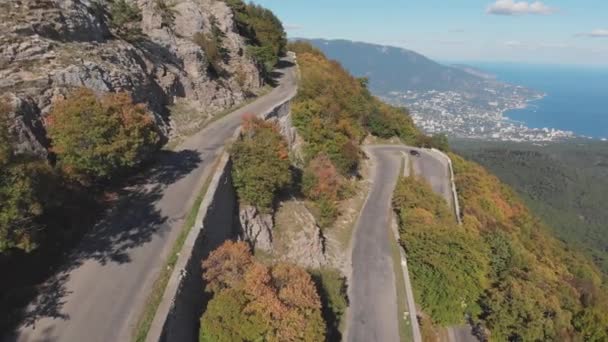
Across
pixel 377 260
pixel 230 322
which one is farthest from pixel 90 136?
pixel 377 260

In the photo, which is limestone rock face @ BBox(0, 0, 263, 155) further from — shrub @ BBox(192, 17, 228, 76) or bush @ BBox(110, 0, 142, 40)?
bush @ BBox(110, 0, 142, 40)

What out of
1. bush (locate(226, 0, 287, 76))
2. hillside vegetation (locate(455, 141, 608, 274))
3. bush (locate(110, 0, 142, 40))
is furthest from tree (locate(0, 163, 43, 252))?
hillside vegetation (locate(455, 141, 608, 274))

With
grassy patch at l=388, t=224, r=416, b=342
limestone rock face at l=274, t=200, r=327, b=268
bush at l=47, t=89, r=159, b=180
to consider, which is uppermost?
bush at l=47, t=89, r=159, b=180

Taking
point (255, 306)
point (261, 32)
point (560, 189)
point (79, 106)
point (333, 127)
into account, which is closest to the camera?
point (255, 306)

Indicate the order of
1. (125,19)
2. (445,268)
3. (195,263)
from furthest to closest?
1. (125,19)
2. (445,268)
3. (195,263)

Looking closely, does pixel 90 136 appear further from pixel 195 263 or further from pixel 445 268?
pixel 445 268

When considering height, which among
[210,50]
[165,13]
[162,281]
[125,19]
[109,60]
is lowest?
[162,281]
